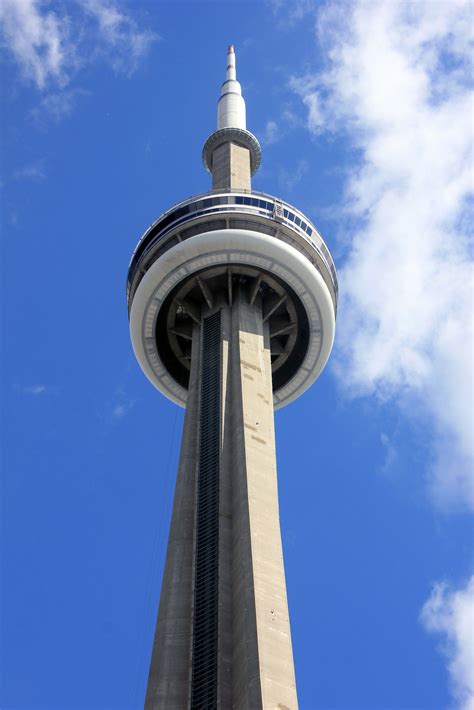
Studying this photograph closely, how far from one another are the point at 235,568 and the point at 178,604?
277 cm

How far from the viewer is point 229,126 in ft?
207

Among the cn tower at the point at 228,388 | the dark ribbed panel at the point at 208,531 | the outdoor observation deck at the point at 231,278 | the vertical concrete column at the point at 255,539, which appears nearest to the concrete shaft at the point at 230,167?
the cn tower at the point at 228,388

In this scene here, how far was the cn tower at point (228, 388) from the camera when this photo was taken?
1273 inches

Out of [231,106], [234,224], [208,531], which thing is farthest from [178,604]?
[231,106]

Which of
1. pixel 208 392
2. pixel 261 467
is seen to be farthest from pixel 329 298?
pixel 261 467

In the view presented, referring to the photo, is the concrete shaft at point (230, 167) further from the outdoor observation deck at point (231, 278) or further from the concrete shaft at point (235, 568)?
the concrete shaft at point (235, 568)

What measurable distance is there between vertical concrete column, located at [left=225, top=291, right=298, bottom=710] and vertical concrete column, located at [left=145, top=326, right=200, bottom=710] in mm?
2125

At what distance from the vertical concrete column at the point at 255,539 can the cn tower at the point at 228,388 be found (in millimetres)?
72

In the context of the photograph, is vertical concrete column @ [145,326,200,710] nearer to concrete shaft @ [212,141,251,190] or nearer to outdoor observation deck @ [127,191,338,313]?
outdoor observation deck @ [127,191,338,313]

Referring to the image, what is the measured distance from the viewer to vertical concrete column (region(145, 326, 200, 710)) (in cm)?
3253

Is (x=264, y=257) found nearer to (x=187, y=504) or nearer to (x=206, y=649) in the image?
(x=187, y=504)

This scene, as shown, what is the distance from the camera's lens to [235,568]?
115 feet

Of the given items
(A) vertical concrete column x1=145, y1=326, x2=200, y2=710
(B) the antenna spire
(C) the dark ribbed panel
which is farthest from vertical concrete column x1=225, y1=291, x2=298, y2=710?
(B) the antenna spire

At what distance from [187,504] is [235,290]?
47.5 ft
